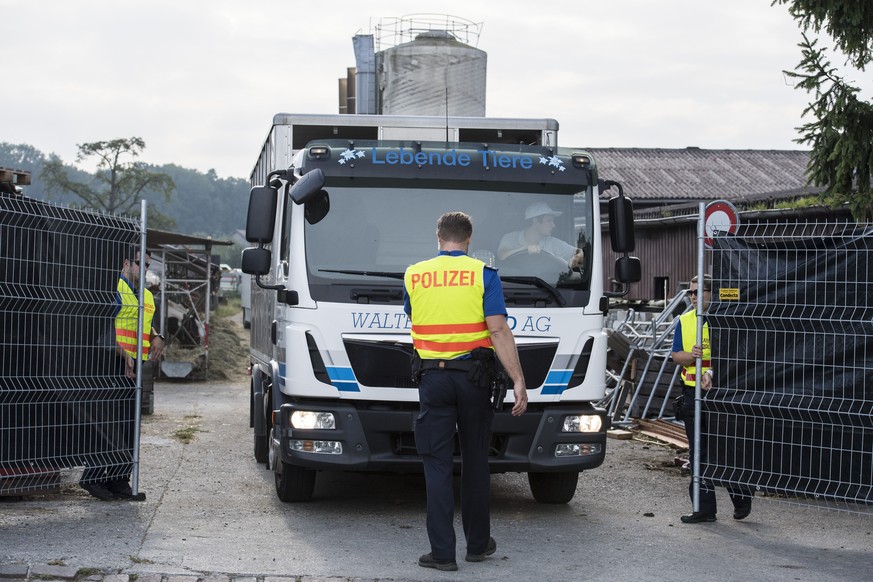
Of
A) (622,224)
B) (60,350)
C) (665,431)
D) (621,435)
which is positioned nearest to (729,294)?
(622,224)

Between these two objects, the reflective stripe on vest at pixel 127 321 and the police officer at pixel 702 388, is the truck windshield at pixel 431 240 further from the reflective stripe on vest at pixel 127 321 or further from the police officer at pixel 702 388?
the reflective stripe on vest at pixel 127 321

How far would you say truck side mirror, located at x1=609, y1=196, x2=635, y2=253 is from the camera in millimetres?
8727

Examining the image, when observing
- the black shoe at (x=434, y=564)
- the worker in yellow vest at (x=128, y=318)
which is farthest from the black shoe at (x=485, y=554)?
the worker in yellow vest at (x=128, y=318)

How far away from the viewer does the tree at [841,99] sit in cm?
1052

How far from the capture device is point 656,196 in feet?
131

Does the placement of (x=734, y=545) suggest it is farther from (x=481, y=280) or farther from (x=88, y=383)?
(x=88, y=383)

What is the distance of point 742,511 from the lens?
8633 millimetres

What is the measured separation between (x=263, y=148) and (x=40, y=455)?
5.15 meters

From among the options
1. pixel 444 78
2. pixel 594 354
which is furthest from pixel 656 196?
pixel 594 354

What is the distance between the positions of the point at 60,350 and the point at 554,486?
3931 millimetres

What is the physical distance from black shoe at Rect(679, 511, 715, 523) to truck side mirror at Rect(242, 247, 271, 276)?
139 inches

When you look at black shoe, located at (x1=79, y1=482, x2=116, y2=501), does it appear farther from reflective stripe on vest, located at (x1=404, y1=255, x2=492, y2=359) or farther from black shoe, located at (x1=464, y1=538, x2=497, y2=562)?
reflective stripe on vest, located at (x1=404, y1=255, x2=492, y2=359)

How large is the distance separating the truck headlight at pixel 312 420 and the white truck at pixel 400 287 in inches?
0.4

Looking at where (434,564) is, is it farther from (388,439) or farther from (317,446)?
(317,446)
